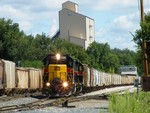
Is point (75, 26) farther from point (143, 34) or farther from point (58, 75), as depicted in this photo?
point (143, 34)

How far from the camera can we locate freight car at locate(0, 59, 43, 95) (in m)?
34.0

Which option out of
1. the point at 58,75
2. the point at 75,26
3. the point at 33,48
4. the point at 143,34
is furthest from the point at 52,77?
the point at 75,26

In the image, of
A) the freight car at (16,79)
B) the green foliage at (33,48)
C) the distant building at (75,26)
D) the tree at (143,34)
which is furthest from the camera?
the distant building at (75,26)

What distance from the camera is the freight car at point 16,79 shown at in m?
34.0

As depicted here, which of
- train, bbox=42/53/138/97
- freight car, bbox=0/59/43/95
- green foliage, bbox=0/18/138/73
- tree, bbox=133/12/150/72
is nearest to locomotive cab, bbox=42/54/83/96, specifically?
train, bbox=42/53/138/97

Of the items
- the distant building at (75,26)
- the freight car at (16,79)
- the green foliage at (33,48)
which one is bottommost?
the freight car at (16,79)

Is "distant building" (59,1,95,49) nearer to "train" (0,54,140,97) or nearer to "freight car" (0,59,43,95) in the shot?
"freight car" (0,59,43,95)

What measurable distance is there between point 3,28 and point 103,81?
3475 centimetres

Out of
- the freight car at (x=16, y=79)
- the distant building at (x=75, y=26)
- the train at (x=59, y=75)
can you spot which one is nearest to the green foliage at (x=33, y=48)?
the distant building at (x=75, y=26)

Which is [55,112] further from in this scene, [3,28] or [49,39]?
[49,39]

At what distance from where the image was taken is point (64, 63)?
3225cm

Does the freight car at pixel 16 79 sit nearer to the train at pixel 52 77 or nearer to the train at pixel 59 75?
the train at pixel 52 77

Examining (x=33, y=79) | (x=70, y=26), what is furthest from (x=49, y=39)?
(x=33, y=79)

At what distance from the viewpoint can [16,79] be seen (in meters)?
39.2
